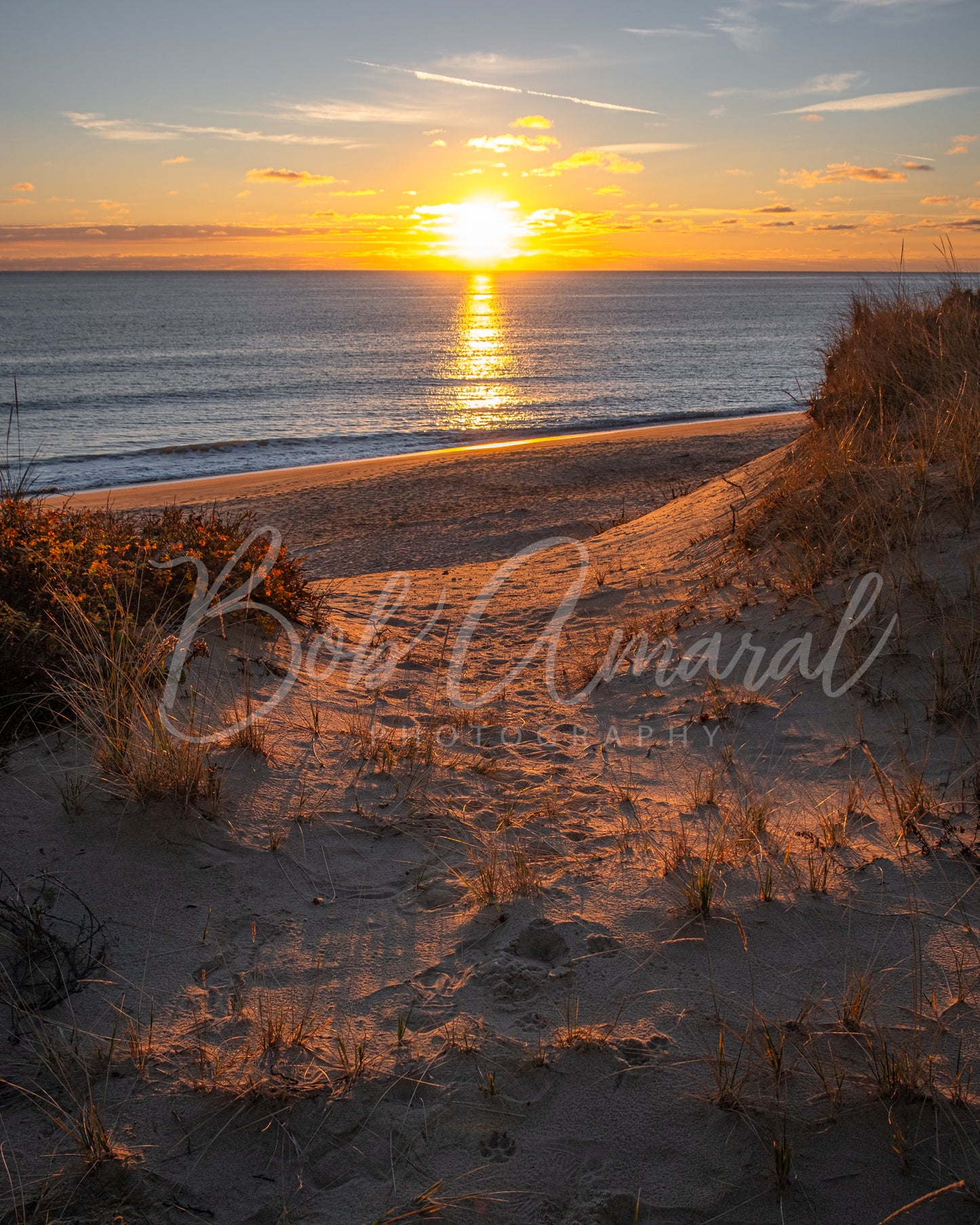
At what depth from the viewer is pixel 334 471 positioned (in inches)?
787

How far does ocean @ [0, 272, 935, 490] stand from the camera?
2380 cm

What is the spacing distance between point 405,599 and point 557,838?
200 inches

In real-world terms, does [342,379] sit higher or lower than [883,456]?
higher

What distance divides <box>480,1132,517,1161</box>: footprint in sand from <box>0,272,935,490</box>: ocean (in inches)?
477

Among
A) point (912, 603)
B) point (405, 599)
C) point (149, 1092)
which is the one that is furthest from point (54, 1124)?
point (405, 599)

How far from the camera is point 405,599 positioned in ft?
28.5

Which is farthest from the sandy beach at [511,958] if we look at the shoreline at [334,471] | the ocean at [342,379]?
the shoreline at [334,471]

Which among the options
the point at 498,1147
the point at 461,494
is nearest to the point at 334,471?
the point at 461,494

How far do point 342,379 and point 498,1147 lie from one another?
3998 centimetres

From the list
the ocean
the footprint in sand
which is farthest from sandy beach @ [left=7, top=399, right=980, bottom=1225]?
the ocean

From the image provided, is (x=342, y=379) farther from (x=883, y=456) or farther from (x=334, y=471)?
(x=883, y=456)

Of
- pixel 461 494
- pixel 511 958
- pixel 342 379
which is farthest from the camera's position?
pixel 342 379

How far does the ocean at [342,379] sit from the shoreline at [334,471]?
97 cm

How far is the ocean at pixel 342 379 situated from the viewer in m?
23.8
